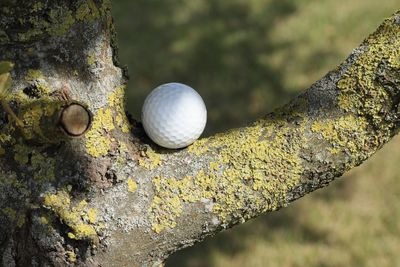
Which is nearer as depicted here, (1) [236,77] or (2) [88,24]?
(2) [88,24]

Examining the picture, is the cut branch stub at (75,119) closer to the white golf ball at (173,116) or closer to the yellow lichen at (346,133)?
the white golf ball at (173,116)

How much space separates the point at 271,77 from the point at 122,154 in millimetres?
→ 2362

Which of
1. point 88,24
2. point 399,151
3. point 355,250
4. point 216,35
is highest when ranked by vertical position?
point 216,35

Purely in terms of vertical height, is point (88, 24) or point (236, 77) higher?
point (236, 77)

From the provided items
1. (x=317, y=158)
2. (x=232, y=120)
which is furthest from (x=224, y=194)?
(x=232, y=120)

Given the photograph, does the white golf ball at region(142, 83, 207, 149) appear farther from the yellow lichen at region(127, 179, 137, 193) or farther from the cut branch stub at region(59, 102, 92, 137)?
the cut branch stub at region(59, 102, 92, 137)

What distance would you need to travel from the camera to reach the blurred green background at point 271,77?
2.82 meters

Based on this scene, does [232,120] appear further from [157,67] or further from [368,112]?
[368,112]

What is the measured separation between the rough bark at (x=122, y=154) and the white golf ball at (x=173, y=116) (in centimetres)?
3

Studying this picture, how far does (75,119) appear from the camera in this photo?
1108 millimetres

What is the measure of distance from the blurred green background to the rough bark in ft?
5.13

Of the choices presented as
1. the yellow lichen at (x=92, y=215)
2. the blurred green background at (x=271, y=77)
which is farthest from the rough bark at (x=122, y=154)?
the blurred green background at (x=271, y=77)

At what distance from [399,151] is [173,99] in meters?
2.04

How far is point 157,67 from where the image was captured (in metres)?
3.69
